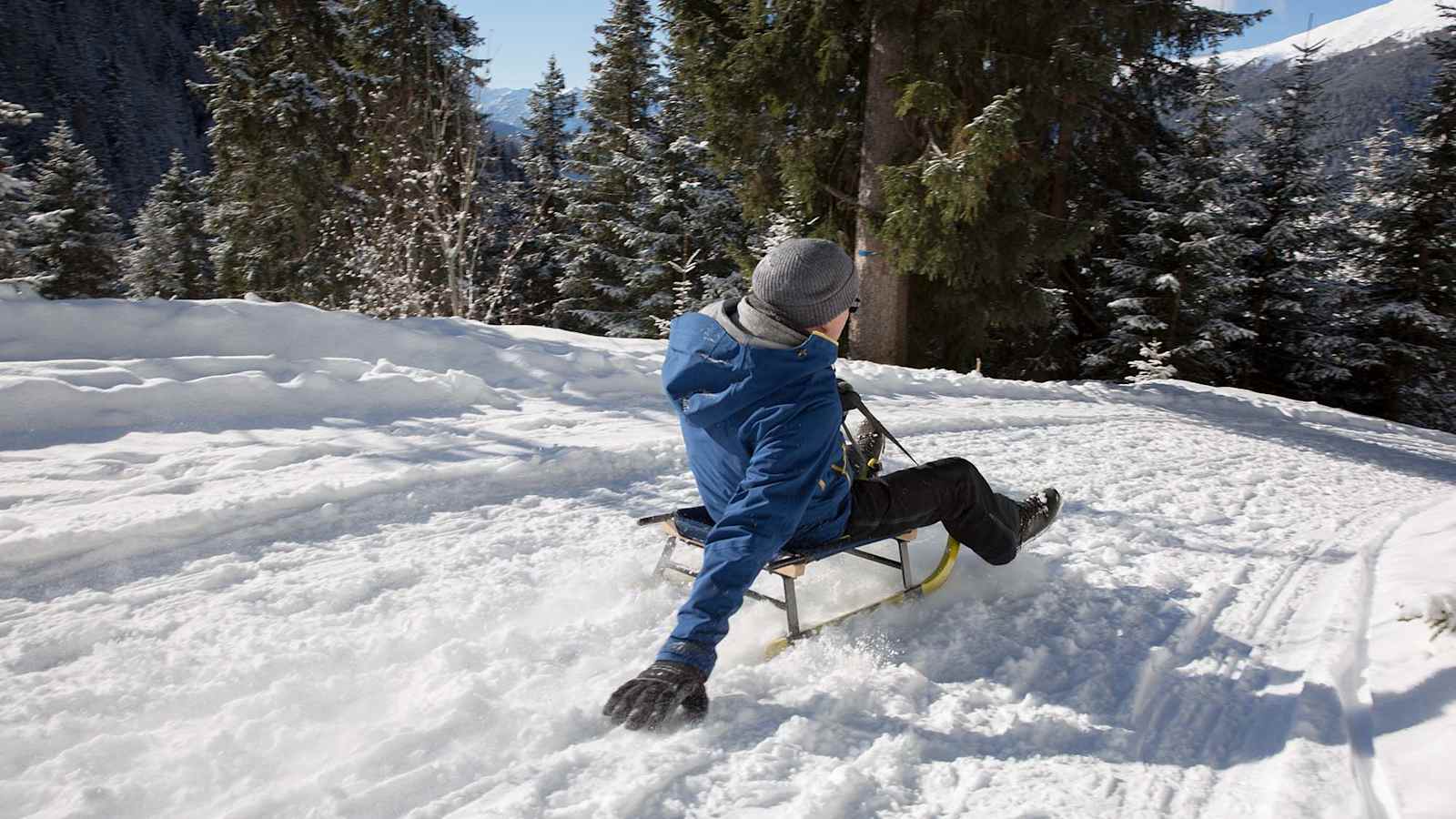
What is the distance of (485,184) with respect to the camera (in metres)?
19.3

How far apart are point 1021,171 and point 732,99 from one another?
370 cm

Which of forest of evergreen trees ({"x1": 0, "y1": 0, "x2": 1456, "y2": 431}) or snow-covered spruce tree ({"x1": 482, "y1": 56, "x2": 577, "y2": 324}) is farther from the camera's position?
snow-covered spruce tree ({"x1": 482, "y1": 56, "x2": 577, "y2": 324})

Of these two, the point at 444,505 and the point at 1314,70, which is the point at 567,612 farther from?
the point at 1314,70

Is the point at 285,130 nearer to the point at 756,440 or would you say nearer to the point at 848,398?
the point at 848,398

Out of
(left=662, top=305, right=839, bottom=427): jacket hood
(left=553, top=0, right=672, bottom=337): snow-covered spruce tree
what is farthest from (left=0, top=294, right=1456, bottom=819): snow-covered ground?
(left=553, top=0, right=672, bottom=337): snow-covered spruce tree

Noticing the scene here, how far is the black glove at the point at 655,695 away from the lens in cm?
219

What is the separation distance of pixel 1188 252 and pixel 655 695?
16674mm

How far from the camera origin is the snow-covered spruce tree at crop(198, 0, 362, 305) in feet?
53.6

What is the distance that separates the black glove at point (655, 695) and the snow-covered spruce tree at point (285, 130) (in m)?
16.6

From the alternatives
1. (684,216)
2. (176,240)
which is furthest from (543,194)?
(176,240)

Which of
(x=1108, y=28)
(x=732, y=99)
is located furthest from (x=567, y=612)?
(x=1108, y=28)

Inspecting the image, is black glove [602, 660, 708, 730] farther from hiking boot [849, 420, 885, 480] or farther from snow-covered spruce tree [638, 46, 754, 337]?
snow-covered spruce tree [638, 46, 754, 337]

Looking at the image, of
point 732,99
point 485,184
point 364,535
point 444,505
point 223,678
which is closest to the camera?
point 223,678

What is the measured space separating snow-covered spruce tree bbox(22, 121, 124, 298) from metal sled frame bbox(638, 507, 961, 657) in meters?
35.4
